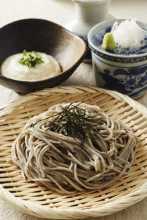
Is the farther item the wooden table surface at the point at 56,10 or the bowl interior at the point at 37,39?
the wooden table surface at the point at 56,10

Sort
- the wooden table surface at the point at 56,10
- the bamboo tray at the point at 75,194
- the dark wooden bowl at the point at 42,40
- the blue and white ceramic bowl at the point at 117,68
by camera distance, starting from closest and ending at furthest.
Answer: the bamboo tray at the point at 75,194 → the blue and white ceramic bowl at the point at 117,68 → the dark wooden bowl at the point at 42,40 → the wooden table surface at the point at 56,10

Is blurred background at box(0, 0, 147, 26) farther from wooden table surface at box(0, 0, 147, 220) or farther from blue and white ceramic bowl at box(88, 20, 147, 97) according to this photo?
blue and white ceramic bowl at box(88, 20, 147, 97)

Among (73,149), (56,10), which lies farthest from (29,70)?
(56,10)

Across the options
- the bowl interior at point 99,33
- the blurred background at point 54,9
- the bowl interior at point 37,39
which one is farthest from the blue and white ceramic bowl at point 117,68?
the blurred background at point 54,9

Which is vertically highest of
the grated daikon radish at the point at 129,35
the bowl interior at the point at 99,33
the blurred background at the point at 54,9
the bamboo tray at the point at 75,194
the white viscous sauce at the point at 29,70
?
the grated daikon radish at the point at 129,35

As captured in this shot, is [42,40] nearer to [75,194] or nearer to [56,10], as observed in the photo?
[56,10]

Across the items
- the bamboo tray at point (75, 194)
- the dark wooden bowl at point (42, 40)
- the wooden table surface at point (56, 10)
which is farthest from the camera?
the wooden table surface at point (56, 10)

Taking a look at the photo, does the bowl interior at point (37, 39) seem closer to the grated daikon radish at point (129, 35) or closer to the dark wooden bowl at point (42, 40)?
the dark wooden bowl at point (42, 40)
